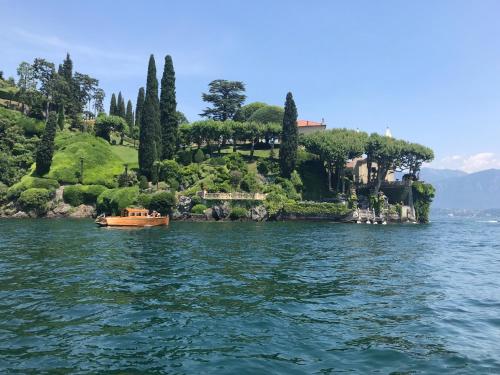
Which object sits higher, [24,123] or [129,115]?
[129,115]

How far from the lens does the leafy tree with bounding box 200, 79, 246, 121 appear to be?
11450 cm

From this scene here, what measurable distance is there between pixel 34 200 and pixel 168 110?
3130cm

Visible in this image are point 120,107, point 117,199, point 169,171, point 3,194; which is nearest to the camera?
point 117,199

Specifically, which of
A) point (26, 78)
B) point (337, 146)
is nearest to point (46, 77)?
point (26, 78)

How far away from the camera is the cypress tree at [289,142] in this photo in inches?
3386

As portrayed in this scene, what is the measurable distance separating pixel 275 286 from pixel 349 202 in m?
62.9

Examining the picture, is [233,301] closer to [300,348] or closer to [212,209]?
[300,348]

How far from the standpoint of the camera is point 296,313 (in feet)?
52.3

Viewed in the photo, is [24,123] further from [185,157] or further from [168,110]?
[185,157]

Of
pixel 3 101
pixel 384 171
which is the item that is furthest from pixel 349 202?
pixel 3 101

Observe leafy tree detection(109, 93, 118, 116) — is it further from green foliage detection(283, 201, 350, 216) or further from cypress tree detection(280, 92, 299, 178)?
green foliage detection(283, 201, 350, 216)

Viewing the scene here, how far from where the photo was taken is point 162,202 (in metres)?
67.9

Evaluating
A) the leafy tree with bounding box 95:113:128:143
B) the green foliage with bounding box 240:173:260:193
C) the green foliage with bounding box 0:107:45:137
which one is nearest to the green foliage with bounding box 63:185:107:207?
the green foliage with bounding box 240:173:260:193

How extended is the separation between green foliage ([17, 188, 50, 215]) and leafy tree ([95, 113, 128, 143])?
110 ft
